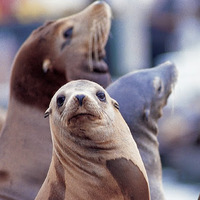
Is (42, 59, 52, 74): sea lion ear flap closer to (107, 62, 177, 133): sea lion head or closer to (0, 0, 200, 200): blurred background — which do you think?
(107, 62, 177, 133): sea lion head

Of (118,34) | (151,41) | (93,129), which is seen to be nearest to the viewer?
(93,129)

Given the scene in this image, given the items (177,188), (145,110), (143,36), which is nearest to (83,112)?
(145,110)

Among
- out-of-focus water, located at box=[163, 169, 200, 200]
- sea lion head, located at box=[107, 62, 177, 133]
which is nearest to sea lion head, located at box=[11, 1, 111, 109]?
sea lion head, located at box=[107, 62, 177, 133]

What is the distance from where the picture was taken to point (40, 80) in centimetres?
301

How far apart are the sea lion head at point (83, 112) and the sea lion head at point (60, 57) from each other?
83 cm

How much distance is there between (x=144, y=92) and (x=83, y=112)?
868mm

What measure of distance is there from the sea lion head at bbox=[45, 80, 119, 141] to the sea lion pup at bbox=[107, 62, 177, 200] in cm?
52

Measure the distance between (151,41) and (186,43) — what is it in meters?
0.90

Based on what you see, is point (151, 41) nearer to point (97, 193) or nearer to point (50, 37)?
point (50, 37)

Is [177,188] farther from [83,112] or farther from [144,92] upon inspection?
[83,112]

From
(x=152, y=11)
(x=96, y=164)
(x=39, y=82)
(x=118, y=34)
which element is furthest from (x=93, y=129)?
(x=152, y=11)

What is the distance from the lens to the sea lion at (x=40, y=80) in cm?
282

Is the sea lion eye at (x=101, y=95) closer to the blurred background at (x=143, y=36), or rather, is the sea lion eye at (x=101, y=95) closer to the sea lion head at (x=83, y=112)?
the sea lion head at (x=83, y=112)

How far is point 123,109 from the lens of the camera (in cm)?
267
